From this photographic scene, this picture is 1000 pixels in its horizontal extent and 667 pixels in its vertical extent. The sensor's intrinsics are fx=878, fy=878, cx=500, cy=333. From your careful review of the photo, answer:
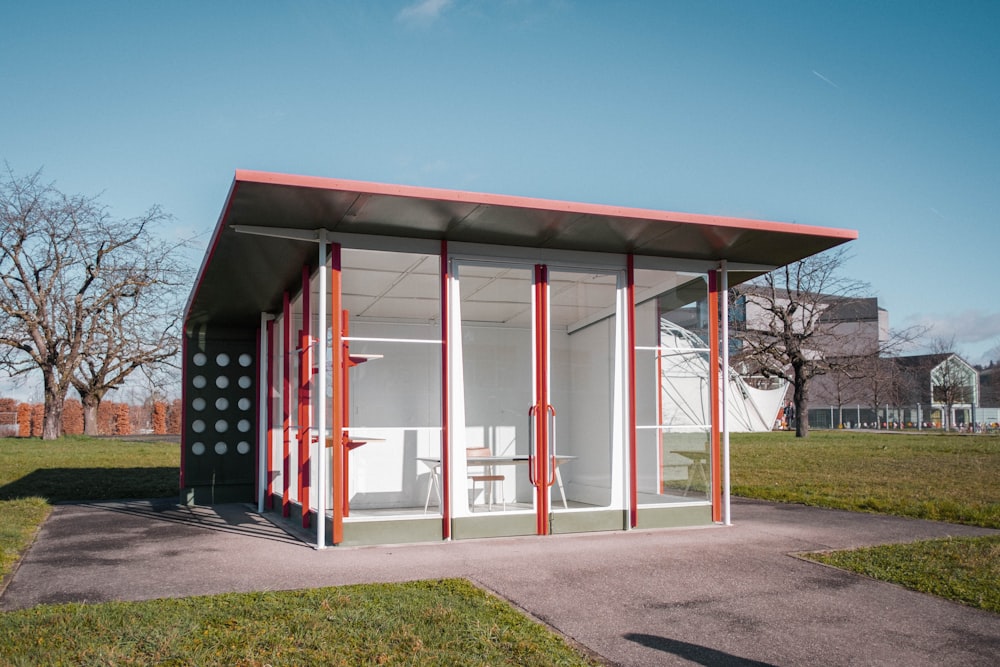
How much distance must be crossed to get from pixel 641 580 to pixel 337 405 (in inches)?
137

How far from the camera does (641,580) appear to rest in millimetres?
6930

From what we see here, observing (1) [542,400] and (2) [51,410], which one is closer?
(1) [542,400]

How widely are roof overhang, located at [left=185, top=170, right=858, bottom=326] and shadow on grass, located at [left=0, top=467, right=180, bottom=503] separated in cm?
649

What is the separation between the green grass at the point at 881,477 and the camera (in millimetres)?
11938

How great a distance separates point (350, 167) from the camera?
28.8 ft

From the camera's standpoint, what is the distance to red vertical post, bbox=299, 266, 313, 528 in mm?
10023

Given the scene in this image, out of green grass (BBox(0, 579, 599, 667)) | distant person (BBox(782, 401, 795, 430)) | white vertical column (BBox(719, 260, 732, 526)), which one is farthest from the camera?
distant person (BBox(782, 401, 795, 430))

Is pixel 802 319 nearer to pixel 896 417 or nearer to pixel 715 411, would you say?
pixel 715 411

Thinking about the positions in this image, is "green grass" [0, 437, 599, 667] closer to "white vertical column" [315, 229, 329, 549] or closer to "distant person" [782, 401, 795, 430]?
"white vertical column" [315, 229, 329, 549]

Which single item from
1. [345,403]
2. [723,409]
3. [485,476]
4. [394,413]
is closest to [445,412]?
[394,413]

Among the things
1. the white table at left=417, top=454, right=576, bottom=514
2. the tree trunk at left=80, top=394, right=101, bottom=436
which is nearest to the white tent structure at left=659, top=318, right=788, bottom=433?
the white table at left=417, top=454, right=576, bottom=514

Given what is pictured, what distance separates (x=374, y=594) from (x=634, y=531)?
4132 millimetres

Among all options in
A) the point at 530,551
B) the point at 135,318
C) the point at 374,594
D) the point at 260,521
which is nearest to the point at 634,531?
the point at 530,551

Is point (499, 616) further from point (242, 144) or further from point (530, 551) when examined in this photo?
point (242, 144)
